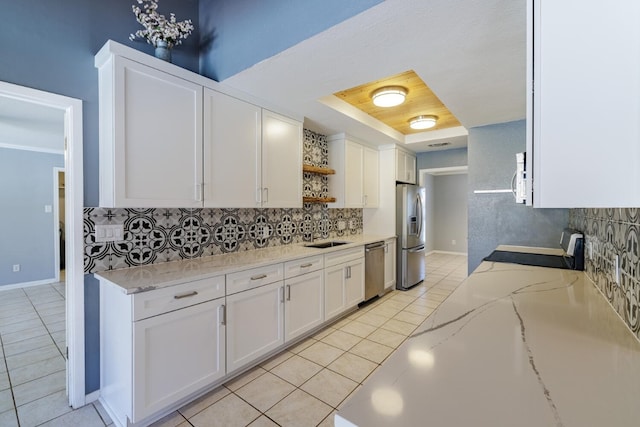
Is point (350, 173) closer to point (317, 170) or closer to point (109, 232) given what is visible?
point (317, 170)

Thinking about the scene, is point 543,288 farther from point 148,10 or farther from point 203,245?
point 148,10

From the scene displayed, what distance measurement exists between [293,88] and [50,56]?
1.58 m

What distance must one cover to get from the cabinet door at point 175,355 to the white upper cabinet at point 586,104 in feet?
6.22

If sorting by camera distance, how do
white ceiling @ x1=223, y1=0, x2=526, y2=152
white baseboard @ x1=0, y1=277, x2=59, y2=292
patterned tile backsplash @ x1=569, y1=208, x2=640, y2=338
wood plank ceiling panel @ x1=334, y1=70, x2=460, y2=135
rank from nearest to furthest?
patterned tile backsplash @ x1=569, y1=208, x2=640, y2=338, white ceiling @ x1=223, y1=0, x2=526, y2=152, wood plank ceiling panel @ x1=334, y1=70, x2=460, y2=135, white baseboard @ x1=0, y1=277, x2=59, y2=292

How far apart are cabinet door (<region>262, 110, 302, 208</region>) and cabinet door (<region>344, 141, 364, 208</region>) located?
965mm

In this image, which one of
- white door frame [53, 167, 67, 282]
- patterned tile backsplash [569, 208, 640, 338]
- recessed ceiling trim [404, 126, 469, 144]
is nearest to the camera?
patterned tile backsplash [569, 208, 640, 338]

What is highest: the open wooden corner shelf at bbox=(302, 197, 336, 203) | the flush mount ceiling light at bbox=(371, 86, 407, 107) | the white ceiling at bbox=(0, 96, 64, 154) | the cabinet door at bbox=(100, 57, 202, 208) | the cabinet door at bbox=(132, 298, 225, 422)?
the flush mount ceiling light at bbox=(371, 86, 407, 107)

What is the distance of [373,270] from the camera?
3717 millimetres

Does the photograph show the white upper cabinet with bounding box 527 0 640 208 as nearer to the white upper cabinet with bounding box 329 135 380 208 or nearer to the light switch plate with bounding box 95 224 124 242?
the light switch plate with bounding box 95 224 124 242

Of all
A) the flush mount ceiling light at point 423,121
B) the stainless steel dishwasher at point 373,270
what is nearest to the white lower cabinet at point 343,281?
the stainless steel dishwasher at point 373,270

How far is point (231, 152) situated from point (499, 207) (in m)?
2.91

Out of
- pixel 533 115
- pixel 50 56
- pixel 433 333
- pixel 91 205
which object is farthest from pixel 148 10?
pixel 433 333

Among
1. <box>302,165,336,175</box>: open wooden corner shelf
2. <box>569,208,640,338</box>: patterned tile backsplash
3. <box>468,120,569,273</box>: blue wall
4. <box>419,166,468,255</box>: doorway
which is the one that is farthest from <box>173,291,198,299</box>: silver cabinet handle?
<box>419,166,468,255</box>: doorway

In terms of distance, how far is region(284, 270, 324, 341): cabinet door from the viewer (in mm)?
2482
